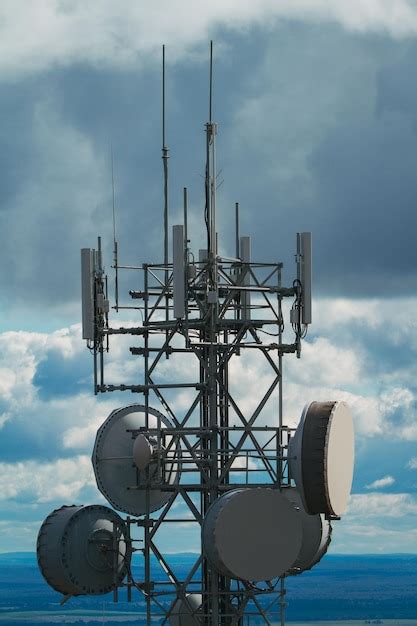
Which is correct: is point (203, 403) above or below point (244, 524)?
above

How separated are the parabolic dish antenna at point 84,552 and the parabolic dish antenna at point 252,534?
4.22 meters

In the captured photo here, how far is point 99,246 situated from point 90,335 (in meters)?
2.82

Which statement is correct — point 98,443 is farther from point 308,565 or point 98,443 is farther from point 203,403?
point 308,565

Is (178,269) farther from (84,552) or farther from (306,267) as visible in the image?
(84,552)

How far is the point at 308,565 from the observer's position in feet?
196

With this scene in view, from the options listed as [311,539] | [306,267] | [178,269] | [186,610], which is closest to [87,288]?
[178,269]

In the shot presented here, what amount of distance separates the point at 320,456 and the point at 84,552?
27.1ft

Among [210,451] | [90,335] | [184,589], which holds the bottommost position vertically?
[184,589]

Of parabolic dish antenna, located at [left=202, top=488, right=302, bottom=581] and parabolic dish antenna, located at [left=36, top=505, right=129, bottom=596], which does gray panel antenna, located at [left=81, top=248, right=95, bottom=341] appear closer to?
parabolic dish antenna, located at [left=36, top=505, right=129, bottom=596]

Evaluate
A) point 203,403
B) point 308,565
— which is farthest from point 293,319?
point 308,565

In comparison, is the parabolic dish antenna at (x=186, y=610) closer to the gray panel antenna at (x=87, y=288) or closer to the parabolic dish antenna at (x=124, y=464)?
the parabolic dish antenna at (x=124, y=464)

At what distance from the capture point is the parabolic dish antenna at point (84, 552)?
5844cm

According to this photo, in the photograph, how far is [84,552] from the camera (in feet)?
192

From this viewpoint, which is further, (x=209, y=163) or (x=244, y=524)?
(x=209, y=163)
